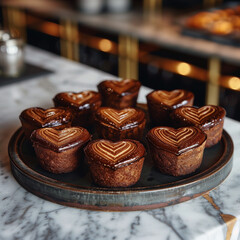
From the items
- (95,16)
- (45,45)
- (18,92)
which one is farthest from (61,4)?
(18,92)

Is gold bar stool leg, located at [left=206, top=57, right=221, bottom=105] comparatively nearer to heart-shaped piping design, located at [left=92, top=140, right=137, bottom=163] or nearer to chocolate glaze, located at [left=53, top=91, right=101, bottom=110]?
chocolate glaze, located at [left=53, top=91, right=101, bottom=110]

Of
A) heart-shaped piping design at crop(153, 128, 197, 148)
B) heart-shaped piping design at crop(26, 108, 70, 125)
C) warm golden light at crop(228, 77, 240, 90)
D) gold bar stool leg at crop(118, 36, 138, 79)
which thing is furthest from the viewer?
gold bar stool leg at crop(118, 36, 138, 79)

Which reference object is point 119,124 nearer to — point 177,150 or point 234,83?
point 177,150

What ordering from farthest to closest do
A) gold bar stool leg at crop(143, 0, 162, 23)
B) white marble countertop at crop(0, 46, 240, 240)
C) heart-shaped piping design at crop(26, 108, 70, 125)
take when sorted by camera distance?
gold bar stool leg at crop(143, 0, 162, 23) → heart-shaped piping design at crop(26, 108, 70, 125) → white marble countertop at crop(0, 46, 240, 240)

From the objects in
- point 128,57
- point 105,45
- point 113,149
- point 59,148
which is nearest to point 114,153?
→ point 113,149

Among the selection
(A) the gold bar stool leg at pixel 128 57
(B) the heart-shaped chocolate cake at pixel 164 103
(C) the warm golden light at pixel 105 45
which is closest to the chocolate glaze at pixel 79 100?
(B) the heart-shaped chocolate cake at pixel 164 103

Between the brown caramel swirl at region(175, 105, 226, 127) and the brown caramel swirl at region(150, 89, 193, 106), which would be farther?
the brown caramel swirl at region(150, 89, 193, 106)

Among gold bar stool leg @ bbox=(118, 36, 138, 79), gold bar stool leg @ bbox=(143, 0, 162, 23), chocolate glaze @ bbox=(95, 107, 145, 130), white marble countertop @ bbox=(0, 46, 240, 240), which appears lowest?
gold bar stool leg @ bbox=(118, 36, 138, 79)

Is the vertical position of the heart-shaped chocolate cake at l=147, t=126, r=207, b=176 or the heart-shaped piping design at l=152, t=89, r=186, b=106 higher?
the heart-shaped piping design at l=152, t=89, r=186, b=106

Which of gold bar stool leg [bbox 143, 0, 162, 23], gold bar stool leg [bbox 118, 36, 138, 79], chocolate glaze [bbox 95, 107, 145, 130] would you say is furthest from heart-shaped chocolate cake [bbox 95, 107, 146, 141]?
gold bar stool leg [bbox 143, 0, 162, 23]
